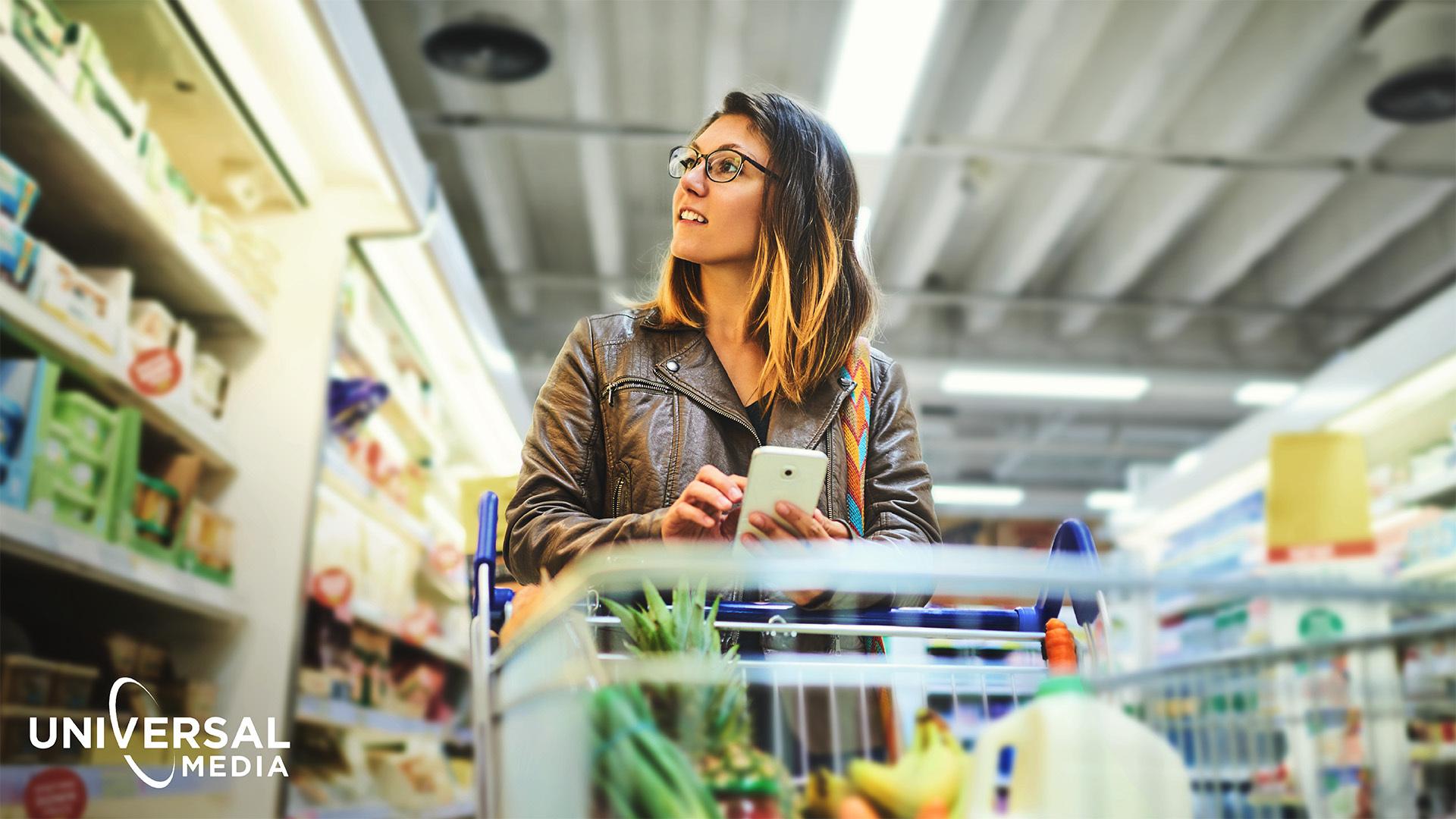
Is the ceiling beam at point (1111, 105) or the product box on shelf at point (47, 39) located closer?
the product box on shelf at point (47, 39)

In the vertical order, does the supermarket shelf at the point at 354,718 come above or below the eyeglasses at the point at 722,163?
below

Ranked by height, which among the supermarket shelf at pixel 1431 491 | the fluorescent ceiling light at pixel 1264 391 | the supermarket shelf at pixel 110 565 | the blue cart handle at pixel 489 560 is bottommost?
the blue cart handle at pixel 489 560

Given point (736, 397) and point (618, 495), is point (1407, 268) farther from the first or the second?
point (618, 495)

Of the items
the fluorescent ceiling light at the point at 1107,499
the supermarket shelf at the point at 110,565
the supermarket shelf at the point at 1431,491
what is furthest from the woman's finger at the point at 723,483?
the fluorescent ceiling light at the point at 1107,499

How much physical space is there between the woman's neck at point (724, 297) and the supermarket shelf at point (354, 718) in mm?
2106

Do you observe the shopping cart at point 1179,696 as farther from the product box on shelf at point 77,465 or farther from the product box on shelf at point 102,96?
the product box on shelf at point 102,96

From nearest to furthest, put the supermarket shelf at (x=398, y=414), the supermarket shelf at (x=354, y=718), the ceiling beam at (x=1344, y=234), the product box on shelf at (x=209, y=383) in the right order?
the product box on shelf at (x=209, y=383)
the supermarket shelf at (x=354, y=718)
the supermarket shelf at (x=398, y=414)
the ceiling beam at (x=1344, y=234)

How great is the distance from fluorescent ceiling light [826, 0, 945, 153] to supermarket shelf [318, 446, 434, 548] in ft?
6.48

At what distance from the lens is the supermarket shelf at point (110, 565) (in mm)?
2158

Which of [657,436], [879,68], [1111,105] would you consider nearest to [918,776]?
[657,436]

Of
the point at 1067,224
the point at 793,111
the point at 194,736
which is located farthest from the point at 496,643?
the point at 1067,224

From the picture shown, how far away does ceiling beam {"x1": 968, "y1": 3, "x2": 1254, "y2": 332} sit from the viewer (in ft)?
18.6

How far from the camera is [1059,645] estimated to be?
1.27 m

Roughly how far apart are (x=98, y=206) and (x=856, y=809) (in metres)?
2.46
